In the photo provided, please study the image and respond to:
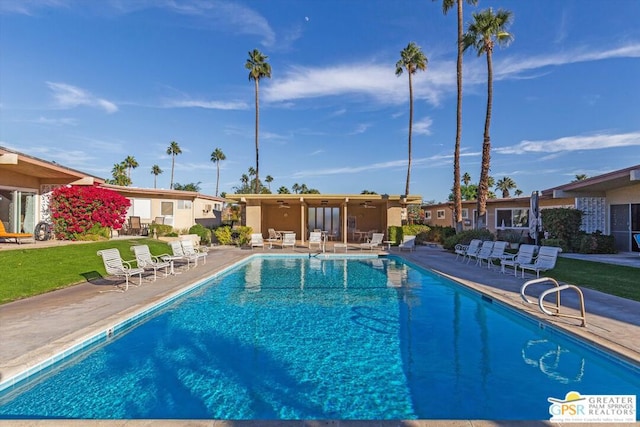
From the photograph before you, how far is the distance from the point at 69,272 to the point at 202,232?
1042 centimetres

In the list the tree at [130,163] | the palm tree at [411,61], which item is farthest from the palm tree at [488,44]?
the tree at [130,163]

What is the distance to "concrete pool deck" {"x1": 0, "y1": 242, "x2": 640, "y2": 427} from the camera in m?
3.84

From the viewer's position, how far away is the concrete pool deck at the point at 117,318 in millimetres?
3836

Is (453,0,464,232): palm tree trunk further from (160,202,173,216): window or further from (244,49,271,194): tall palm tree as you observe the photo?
(160,202,173,216): window

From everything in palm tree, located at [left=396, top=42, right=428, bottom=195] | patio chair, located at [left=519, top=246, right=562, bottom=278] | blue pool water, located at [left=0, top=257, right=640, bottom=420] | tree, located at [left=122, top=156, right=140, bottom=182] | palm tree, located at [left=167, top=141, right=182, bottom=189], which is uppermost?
palm tree, located at [left=396, top=42, right=428, bottom=195]

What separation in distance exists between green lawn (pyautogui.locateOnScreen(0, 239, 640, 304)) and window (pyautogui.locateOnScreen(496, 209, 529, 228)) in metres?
11.2

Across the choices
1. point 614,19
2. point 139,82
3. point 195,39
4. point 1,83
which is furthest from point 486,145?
point 1,83

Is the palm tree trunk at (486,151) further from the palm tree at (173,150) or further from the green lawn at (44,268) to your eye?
the palm tree at (173,150)

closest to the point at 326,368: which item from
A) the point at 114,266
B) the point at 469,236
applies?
the point at 114,266

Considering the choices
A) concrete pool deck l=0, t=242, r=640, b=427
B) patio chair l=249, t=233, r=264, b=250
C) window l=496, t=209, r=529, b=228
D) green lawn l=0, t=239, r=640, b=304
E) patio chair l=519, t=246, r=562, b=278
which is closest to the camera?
concrete pool deck l=0, t=242, r=640, b=427

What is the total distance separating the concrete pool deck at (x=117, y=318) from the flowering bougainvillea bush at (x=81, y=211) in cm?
582

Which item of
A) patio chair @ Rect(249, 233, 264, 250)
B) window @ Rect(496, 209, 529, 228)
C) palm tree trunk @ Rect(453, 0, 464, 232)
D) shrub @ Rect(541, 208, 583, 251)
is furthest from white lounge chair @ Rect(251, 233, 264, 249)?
window @ Rect(496, 209, 529, 228)

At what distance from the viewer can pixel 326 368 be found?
4668 mm

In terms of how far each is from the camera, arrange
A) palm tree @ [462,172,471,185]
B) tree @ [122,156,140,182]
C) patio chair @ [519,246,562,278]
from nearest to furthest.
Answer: patio chair @ [519,246,562,278] → palm tree @ [462,172,471,185] → tree @ [122,156,140,182]
